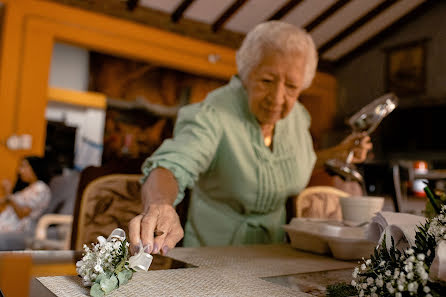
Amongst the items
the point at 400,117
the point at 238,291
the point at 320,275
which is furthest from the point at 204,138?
the point at 400,117

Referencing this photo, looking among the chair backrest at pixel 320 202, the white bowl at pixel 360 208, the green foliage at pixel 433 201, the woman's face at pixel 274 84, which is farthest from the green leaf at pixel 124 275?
the chair backrest at pixel 320 202

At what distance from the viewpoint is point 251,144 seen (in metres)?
1.45

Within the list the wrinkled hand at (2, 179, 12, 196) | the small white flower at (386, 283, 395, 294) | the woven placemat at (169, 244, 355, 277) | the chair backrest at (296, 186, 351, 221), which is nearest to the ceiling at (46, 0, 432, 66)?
the wrinkled hand at (2, 179, 12, 196)

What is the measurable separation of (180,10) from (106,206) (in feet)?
17.6

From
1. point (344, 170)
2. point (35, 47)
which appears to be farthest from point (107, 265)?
point (35, 47)

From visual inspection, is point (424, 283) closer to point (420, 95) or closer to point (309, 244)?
point (309, 244)

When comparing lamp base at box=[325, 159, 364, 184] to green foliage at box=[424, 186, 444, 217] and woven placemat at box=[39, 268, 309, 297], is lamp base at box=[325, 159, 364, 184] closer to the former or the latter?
green foliage at box=[424, 186, 444, 217]

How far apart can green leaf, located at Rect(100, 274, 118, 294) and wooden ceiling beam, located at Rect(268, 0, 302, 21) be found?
638 centimetres

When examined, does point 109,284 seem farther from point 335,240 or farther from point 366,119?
point 366,119

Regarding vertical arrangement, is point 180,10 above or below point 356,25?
below

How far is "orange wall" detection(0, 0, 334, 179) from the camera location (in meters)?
5.10

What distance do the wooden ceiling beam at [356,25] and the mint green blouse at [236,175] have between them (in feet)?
21.0

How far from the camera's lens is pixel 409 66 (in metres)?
7.49

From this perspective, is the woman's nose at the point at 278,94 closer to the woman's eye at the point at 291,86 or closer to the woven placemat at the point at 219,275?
the woman's eye at the point at 291,86
